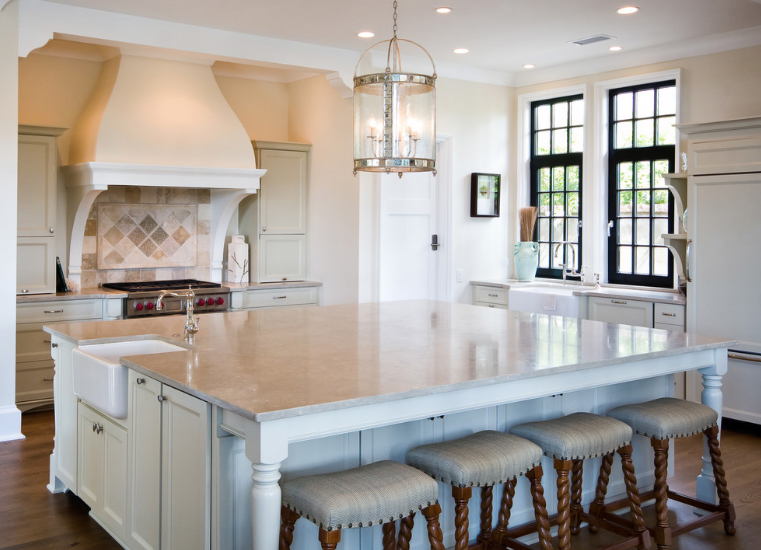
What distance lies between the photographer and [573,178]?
265 inches

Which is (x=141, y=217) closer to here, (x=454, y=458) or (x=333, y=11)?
(x=333, y=11)

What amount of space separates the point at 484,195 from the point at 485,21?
205 centimetres

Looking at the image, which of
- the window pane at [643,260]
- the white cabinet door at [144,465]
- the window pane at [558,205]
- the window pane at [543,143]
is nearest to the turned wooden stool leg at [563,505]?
the white cabinet door at [144,465]

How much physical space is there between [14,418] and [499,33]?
13.9 ft

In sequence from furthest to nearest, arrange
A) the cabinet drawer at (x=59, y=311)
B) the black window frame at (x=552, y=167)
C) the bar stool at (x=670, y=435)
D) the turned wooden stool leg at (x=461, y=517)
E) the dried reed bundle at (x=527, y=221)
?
the dried reed bundle at (x=527, y=221)
the black window frame at (x=552, y=167)
the cabinet drawer at (x=59, y=311)
the bar stool at (x=670, y=435)
the turned wooden stool leg at (x=461, y=517)

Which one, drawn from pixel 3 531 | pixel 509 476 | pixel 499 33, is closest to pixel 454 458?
pixel 509 476

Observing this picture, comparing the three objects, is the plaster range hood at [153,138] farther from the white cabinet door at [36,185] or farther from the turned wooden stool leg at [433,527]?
the turned wooden stool leg at [433,527]

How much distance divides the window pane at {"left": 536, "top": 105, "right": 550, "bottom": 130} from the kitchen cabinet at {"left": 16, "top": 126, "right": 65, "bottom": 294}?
13.7 ft

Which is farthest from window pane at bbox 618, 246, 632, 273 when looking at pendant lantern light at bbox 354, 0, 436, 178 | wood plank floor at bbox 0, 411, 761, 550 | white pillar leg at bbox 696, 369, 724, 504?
pendant lantern light at bbox 354, 0, 436, 178

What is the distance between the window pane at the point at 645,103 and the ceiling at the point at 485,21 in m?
0.28

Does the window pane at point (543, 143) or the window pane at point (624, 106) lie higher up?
the window pane at point (624, 106)

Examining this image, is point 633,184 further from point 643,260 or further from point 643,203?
point 643,260

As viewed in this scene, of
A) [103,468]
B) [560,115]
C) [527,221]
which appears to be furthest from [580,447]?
[560,115]

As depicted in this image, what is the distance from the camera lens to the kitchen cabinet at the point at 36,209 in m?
5.27
